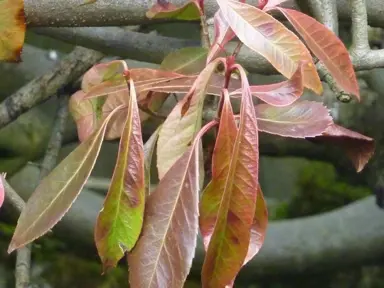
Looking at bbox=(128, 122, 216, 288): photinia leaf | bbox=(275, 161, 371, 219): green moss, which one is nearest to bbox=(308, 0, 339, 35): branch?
bbox=(128, 122, 216, 288): photinia leaf

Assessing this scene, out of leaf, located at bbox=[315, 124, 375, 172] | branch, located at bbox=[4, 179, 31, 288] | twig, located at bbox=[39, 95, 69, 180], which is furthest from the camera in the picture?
twig, located at bbox=[39, 95, 69, 180]

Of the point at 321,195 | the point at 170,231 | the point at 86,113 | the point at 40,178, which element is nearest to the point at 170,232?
the point at 170,231

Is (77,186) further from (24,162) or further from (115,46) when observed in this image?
(24,162)

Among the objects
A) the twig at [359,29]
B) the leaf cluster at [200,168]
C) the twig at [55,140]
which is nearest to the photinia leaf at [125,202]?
the leaf cluster at [200,168]

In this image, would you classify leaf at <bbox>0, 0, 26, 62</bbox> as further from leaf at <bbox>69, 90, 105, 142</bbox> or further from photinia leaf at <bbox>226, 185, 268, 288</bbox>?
photinia leaf at <bbox>226, 185, 268, 288</bbox>

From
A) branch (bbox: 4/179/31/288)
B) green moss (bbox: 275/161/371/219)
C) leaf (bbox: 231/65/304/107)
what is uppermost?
leaf (bbox: 231/65/304/107)

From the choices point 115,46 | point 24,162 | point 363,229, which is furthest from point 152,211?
point 363,229

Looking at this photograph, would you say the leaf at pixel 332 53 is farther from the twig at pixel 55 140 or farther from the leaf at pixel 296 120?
the twig at pixel 55 140
